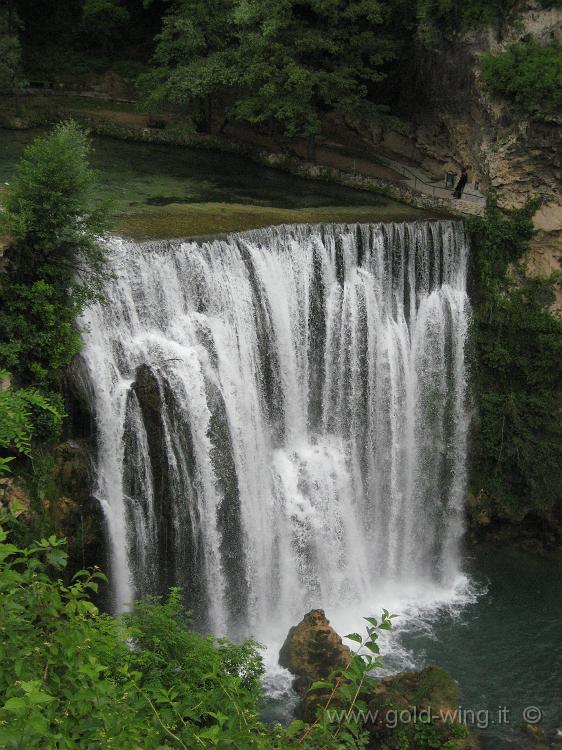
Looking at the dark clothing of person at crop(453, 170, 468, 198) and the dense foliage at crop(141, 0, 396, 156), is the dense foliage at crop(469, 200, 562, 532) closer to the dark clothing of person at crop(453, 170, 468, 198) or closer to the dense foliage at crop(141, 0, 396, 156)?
the dark clothing of person at crop(453, 170, 468, 198)

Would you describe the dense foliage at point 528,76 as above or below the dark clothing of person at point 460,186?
above

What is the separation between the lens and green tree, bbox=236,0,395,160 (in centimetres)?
2566

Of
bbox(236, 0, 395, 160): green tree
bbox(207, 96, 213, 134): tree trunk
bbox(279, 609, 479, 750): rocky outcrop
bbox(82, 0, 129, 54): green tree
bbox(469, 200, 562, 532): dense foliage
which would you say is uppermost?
bbox(82, 0, 129, 54): green tree

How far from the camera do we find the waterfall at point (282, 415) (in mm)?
17297

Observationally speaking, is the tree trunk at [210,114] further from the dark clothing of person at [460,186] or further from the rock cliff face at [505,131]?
the dark clothing of person at [460,186]

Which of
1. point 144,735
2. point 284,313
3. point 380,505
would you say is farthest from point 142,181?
point 144,735

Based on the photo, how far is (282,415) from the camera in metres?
Answer: 20.2

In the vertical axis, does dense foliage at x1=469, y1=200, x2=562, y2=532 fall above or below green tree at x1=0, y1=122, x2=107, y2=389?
below

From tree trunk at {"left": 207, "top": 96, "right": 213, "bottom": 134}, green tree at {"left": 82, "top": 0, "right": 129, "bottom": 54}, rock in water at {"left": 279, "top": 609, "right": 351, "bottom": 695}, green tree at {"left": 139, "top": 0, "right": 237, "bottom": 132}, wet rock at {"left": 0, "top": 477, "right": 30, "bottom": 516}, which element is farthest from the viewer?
green tree at {"left": 82, "top": 0, "right": 129, "bottom": 54}

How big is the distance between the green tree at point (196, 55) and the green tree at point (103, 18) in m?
7.82

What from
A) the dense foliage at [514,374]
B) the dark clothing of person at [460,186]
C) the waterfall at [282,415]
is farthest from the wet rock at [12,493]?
the dark clothing of person at [460,186]

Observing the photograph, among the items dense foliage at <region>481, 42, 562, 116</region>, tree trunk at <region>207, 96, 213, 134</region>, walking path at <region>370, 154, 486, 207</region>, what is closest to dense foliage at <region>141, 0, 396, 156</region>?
tree trunk at <region>207, 96, 213, 134</region>
